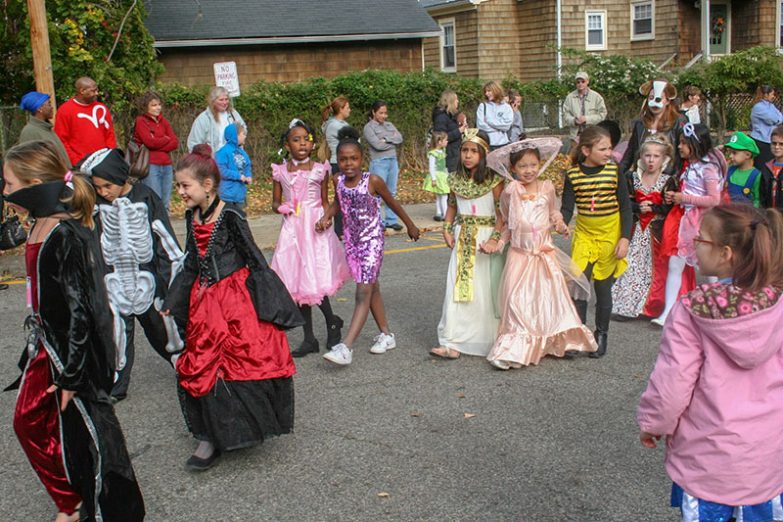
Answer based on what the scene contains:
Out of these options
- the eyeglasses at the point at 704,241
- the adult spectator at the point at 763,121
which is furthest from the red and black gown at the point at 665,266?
the eyeglasses at the point at 704,241

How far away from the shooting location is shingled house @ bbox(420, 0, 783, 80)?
2800cm

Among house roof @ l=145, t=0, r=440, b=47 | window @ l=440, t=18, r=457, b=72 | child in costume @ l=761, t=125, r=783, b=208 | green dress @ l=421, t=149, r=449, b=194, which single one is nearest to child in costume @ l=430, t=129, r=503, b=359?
child in costume @ l=761, t=125, r=783, b=208

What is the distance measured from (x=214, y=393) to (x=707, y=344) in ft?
8.54

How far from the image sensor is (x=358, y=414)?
219 inches

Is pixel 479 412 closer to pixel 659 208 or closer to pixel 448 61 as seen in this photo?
pixel 659 208

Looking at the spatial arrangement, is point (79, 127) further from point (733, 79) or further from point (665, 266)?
point (733, 79)

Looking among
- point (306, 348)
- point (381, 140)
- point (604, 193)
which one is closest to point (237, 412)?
point (306, 348)

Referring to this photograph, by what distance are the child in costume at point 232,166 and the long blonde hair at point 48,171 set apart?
221 inches

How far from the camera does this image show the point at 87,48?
54.0 feet

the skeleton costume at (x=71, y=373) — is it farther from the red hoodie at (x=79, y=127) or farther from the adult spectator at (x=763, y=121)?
the adult spectator at (x=763, y=121)

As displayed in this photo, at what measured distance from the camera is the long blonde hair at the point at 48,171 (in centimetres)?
379

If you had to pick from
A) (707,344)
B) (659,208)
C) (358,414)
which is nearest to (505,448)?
(358,414)

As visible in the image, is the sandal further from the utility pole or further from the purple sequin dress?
the utility pole

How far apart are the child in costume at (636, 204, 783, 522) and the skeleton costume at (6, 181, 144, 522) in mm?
2227
